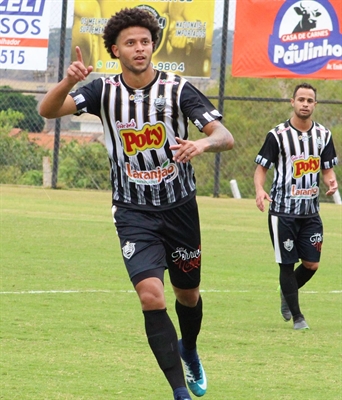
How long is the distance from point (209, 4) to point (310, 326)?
14.5 metres

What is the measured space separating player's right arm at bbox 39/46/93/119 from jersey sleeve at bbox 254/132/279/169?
11.2 feet

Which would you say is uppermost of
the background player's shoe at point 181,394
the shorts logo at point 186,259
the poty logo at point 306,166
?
the poty logo at point 306,166

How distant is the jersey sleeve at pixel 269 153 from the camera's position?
9023 mm

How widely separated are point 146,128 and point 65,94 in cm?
52

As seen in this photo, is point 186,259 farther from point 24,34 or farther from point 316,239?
point 24,34

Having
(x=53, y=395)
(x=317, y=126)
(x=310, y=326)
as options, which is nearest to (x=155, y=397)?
(x=53, y=395)

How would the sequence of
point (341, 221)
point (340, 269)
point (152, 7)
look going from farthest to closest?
point (152, 7), point (341, 221), point (340, 269)

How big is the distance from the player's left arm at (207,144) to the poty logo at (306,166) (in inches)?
133

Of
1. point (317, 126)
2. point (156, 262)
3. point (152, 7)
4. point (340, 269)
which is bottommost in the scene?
point (340, 269)

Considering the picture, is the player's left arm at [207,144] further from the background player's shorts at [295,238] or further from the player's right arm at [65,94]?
the background player's shorts at [295,238]

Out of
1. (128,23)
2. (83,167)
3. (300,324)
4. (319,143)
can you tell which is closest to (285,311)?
(300,324)

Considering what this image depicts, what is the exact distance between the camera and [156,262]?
5832 mm

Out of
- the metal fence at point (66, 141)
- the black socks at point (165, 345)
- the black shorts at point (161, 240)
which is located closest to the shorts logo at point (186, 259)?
the black shorts at point (161, 240)

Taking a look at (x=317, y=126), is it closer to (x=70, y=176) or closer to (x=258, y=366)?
(x=258, y=366)
